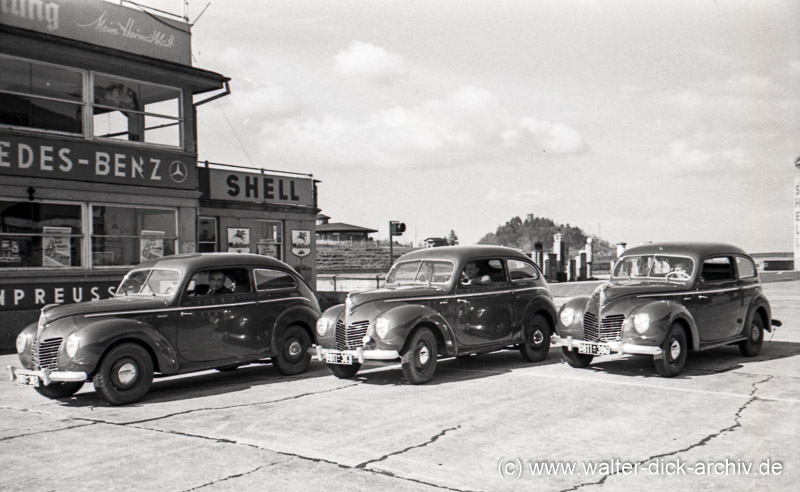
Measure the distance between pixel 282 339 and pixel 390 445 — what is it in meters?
4.54

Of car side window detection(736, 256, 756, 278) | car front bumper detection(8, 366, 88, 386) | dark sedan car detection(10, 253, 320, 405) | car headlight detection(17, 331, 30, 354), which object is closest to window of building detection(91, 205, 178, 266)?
dark sedan car detection(10, 253, 320, 405)

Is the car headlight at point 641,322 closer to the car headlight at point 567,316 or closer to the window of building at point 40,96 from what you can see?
the car headlight at point 567,316

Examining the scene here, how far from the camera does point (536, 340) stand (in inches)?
451

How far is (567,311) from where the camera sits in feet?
34.2

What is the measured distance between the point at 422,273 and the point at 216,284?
296cm

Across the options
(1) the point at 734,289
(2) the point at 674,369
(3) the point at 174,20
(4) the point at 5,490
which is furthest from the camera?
(3) the point at 174,20

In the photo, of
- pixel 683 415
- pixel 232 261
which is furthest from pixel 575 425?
pixel 232 261

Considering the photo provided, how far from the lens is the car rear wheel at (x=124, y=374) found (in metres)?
8.26

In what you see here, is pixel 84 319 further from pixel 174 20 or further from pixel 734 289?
pixel 174 20

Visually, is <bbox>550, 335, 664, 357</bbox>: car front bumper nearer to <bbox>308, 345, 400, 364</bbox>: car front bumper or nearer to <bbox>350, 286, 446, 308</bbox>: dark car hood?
<bbox>350, 286, 446, 308</bbox>: dark car hood

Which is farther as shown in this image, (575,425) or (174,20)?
(174,20)

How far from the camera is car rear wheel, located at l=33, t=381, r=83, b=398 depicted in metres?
8.75

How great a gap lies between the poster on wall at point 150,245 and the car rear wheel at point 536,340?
918 centimetres

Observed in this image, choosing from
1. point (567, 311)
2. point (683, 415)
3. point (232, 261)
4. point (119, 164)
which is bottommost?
point (683, 415)
